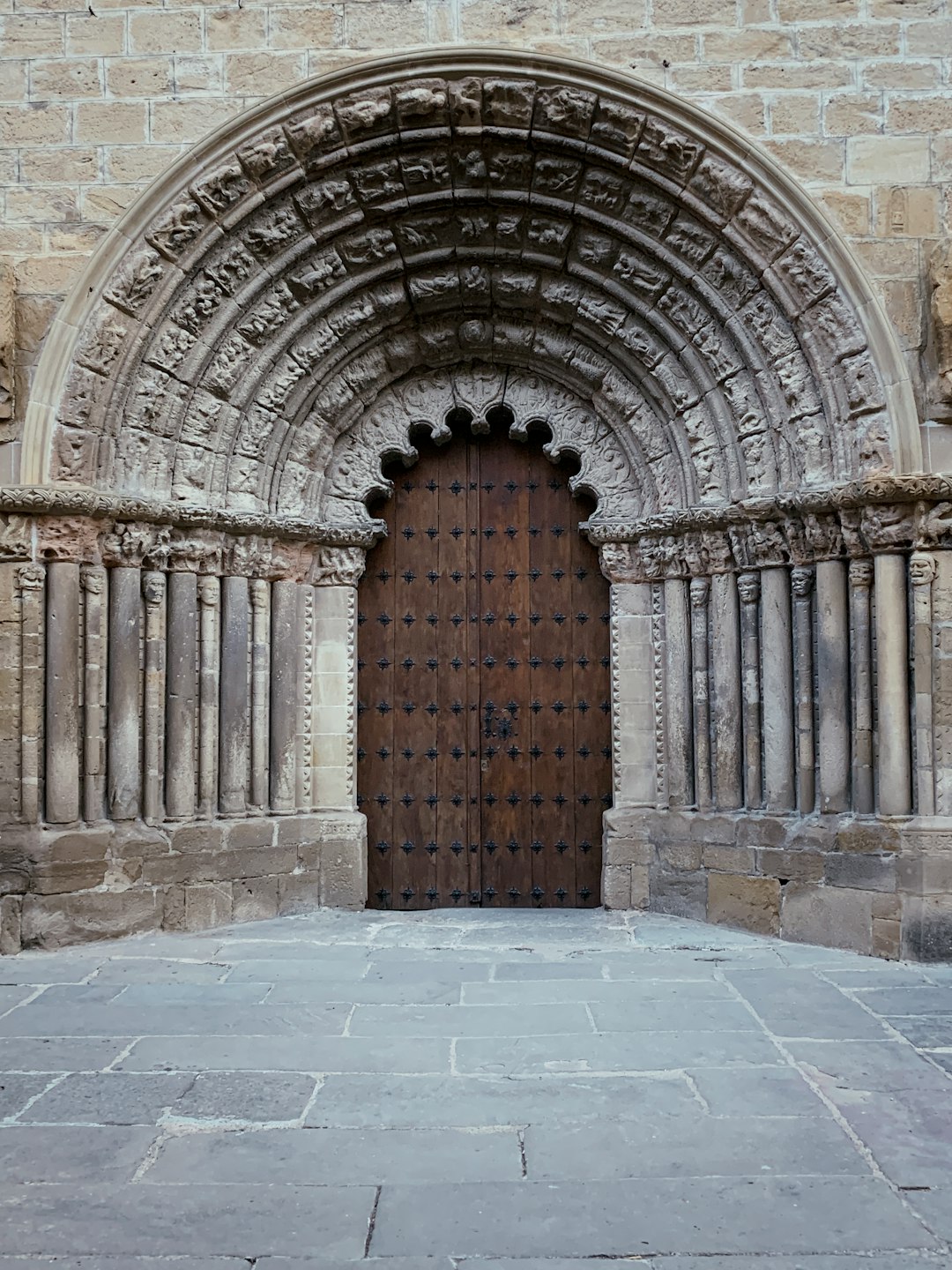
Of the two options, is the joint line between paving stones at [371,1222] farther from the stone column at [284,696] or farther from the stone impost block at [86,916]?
the stone column at [284,696]

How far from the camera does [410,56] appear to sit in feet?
19.4

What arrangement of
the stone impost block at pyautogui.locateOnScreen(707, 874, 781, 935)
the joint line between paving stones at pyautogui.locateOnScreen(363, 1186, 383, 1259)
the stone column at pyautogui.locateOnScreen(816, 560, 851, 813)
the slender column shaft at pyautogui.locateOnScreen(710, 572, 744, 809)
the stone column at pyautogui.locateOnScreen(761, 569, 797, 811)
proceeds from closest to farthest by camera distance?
1. the joint line between paving stones at pyautogui.locateOnScreen(363, 1186, 383, 1259)
2. the stone column at pyautogui.locateOnScreen(816, 560, 851, 813)
3. the stone impost block at pyautogui.locateOnScreen(707, 874, 781, 935)
4. the stone column at pyautogui.locateOnScreen(761, 569, 797, 811)
5. the slender column shaft at pyautogui.locateOnScreen(710, 572, 744, 809)

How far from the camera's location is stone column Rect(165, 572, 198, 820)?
6230 millimetres

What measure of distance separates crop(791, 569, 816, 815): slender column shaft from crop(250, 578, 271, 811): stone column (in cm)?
293

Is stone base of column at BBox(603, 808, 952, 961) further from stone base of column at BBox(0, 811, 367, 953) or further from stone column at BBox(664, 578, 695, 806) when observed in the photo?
stone base of column at BBox(0, 811, 367, 953)

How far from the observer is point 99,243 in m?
5.90

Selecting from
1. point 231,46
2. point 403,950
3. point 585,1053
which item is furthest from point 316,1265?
point 231,46

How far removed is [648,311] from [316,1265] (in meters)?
5.24

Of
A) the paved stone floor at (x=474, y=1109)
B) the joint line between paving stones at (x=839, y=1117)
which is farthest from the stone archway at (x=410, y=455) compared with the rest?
the joint line between paving stones at (x=839, y=1117)

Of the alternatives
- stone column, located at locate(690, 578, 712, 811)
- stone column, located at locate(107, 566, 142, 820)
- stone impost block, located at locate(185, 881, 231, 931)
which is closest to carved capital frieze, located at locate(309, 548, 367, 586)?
stone column, located at locate(107, 566, 142, 820)

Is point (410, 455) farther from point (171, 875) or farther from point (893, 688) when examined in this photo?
point (893, 688)

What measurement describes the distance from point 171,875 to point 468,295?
366 cm

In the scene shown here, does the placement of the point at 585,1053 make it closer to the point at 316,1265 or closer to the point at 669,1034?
the point at 669,1034

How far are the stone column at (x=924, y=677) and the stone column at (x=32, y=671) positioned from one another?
432 centimetres
